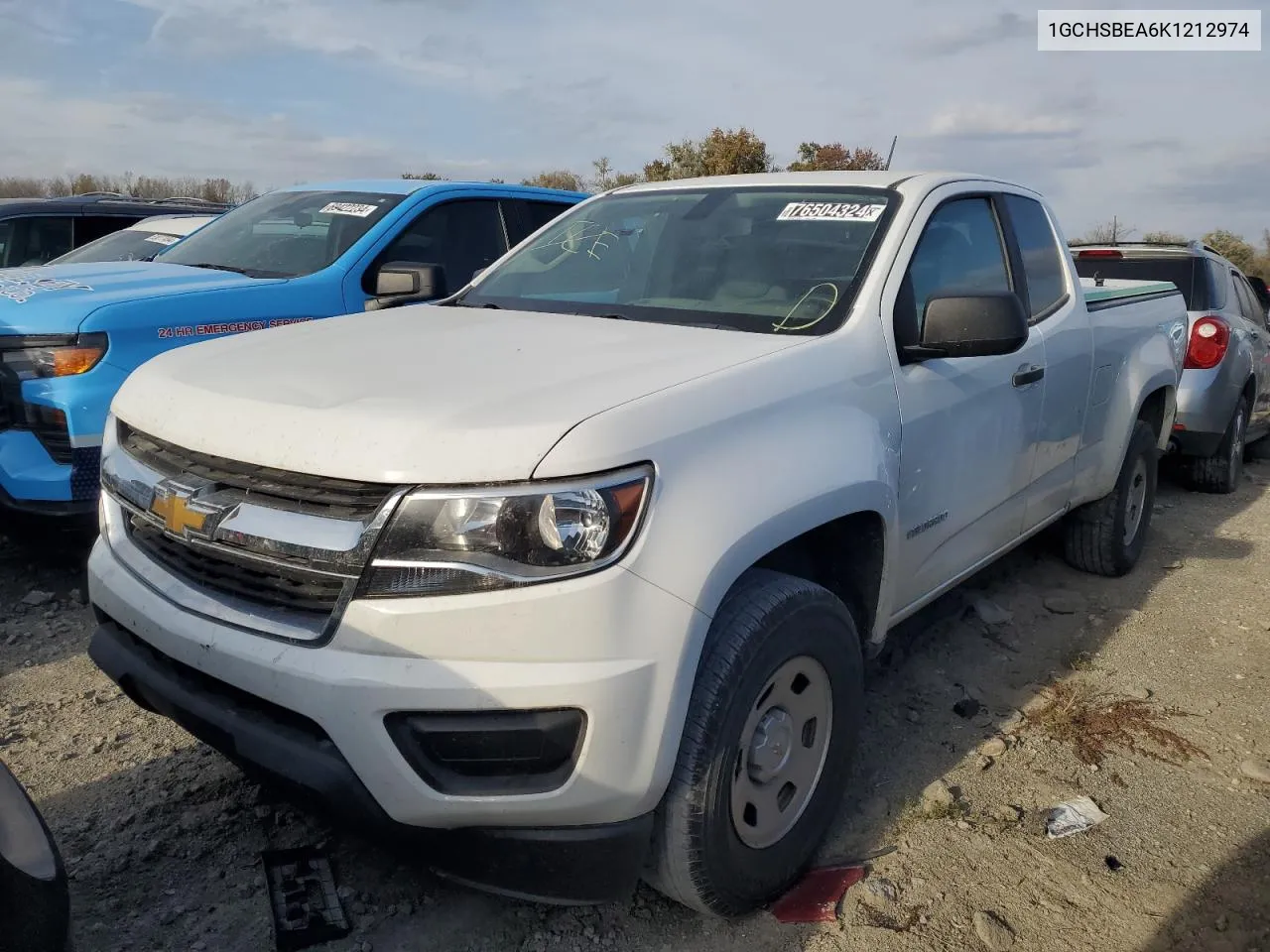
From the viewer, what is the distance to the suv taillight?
6590 mm

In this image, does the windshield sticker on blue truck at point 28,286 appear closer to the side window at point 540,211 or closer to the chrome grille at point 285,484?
the chrome grille at point 285,484

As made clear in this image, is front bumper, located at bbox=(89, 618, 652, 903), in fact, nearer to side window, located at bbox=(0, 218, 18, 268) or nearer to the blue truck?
the blue truck

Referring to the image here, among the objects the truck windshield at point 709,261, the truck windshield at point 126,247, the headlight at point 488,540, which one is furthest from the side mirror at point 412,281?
the truck windshield at point 126,247

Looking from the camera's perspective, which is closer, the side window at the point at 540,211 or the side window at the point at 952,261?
the side window at the point at 952,261

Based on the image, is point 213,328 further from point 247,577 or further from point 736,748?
point 736,748

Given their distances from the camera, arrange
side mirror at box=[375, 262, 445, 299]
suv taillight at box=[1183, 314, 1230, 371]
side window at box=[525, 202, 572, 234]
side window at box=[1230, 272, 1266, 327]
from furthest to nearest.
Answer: side window at box=[1230, 272, 1266, 327], suv taillight at box=[1183, 314, 1230, 371], side window at box=[525, 202, 572, 234], side mirror at box=[375, 262, 445, 299]

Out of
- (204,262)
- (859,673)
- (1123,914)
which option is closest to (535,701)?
(859,673)

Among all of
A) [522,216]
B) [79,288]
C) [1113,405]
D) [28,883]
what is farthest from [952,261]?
[79,288]

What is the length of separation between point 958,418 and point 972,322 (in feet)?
1.22

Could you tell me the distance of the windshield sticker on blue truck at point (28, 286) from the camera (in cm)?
421

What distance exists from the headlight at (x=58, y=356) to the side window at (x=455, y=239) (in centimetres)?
154

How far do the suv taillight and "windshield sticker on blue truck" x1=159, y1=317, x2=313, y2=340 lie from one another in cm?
556

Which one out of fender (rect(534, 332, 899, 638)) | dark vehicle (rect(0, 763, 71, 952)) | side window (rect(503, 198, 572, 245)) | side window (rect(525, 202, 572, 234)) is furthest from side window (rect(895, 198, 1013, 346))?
side window (rect(525, 202, 572, 234))

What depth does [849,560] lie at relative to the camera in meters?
2.77
